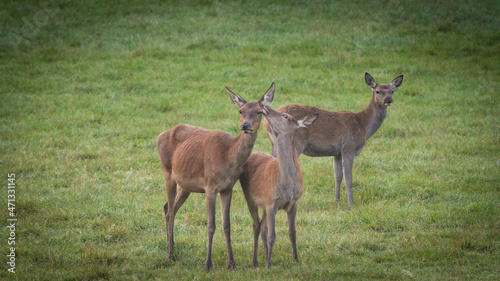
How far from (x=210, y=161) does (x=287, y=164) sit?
102 cm

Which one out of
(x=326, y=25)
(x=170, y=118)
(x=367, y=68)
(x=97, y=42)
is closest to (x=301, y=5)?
(x=326, y=25)

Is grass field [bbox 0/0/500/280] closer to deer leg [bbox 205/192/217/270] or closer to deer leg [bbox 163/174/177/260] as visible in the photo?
deer leg [bbox 205/192/217/270]

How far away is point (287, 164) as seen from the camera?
24.8 ft

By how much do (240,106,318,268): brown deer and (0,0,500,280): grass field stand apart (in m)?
0.48

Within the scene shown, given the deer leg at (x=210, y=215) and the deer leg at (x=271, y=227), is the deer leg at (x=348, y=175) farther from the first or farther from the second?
the deer leg at (x=210, y=215)

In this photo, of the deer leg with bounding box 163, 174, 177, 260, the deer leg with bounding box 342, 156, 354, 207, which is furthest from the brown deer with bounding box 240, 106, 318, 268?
the deer leg with bounding box 342, 156, 354, 207

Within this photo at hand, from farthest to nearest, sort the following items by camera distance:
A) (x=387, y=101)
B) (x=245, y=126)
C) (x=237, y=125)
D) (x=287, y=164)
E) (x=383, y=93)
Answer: (x=237, y=125) → (x=383, y=93) → (x=387, y=101) → (x=287, y=164) → (x=245, y=126)

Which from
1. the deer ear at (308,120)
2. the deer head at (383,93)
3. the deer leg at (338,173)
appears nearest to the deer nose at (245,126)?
the deer ear at (308,120)

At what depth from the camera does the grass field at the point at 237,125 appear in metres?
8.29

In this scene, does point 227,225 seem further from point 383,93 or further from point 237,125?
point 237,125

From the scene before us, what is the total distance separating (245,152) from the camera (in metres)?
7.59

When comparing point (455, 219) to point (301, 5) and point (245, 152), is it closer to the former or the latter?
point (245, 152)

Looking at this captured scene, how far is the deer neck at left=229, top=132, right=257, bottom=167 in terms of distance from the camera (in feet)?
24.7

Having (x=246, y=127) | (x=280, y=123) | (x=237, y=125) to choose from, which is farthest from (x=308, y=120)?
(x=237, y=125)
